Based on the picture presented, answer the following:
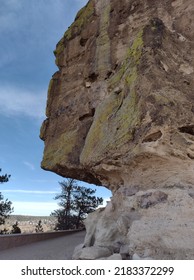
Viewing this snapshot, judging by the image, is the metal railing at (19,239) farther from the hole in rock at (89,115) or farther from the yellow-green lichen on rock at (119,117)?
the hole in rock at (89,115)

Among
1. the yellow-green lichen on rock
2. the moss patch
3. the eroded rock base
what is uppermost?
the moss patch

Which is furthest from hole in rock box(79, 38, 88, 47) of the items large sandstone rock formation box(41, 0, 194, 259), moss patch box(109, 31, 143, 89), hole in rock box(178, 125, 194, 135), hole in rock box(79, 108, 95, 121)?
hole in rock box(178, 125, 194, 135)

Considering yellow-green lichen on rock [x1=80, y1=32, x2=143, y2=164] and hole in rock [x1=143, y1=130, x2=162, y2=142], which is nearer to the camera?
hole in rock [x1=143, y1=130, x2=162, y2=142]

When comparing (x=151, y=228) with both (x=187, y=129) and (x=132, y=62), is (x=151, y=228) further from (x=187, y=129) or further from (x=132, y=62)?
(x=132, y=62)

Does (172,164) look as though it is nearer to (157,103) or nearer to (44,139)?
(157,103)

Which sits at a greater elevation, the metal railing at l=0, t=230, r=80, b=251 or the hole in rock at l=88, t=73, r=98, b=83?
the hole in rock at l=88, t=73, r=98, b=83

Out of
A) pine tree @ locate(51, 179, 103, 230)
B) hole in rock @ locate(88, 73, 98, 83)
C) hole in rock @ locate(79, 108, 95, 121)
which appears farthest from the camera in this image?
pine tree @ locate(51, 179, 103, 230)

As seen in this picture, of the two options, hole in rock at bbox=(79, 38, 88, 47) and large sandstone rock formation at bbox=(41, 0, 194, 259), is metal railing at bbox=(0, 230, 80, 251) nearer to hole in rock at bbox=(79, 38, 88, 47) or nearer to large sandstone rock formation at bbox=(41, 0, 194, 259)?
large sandstone rock formation at bbox=(41, 0, 194, 259)

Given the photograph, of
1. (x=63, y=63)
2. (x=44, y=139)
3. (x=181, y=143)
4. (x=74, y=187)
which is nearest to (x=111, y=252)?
(x=181, y=143)

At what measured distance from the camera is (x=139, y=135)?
6.37 metres

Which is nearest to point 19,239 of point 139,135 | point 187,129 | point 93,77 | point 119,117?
point 93,77

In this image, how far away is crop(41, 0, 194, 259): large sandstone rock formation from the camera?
18.1 feet

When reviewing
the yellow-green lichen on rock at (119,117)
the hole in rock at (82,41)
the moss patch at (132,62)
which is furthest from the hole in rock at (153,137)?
the hole in rock at (82,41)

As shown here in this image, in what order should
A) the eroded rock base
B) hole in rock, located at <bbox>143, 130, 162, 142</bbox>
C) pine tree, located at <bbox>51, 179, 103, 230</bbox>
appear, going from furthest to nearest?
pine tree, located at <bbox>51, 179, 103, 230</bbox>
hole in rock, located at <bbox>143, 130, 162, 142</bbox>
the eroded rock base
